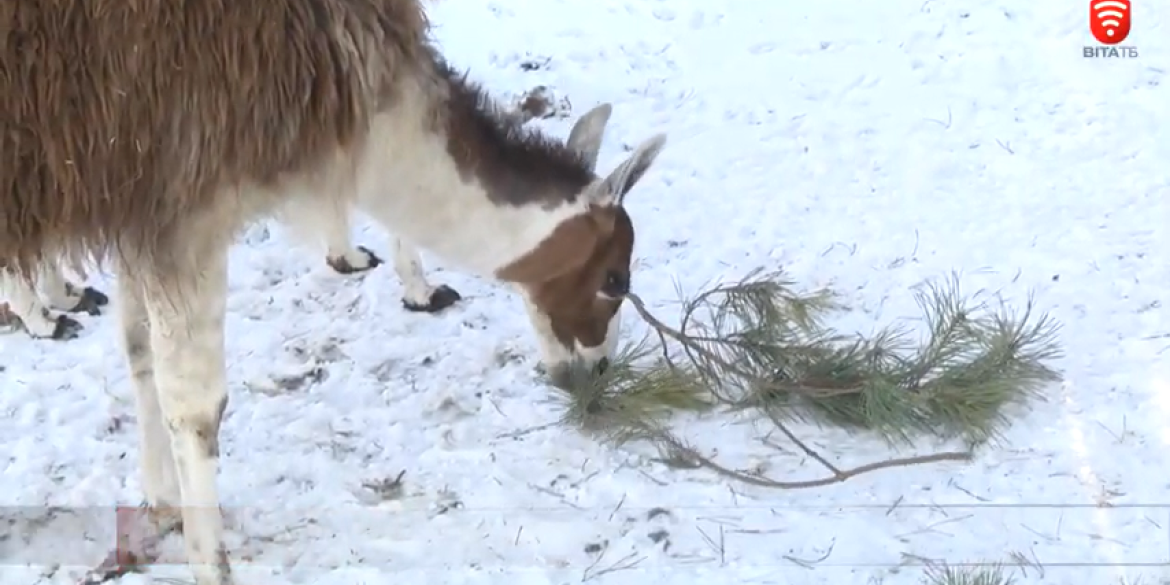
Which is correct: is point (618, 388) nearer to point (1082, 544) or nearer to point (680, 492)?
point (680, 492)

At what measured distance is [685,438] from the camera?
3.53 meters

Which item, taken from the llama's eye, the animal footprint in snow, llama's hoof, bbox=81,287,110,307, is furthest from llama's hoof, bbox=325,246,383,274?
the llama's eye

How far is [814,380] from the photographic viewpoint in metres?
3.50

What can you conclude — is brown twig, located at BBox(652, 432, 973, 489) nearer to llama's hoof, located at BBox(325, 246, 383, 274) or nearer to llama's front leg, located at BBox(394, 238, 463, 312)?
llama's front leg, located at BBox(394, 238, 463, 312)

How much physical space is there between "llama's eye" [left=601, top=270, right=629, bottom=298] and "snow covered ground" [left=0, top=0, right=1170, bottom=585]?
53 centimetres

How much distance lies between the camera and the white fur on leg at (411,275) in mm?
4238

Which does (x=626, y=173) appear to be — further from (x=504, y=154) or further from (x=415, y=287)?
(x=415, y=287)

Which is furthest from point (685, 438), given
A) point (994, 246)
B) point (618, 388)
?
point (994, 246)

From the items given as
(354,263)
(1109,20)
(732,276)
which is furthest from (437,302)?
(1109,20)

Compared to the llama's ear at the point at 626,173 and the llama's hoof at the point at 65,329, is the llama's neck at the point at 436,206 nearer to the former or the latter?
the llama's ear at the point at 626,173

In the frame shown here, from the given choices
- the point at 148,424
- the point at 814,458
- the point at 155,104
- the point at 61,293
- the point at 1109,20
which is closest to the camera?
the point at 155,104

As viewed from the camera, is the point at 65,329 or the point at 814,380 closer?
the point at 814,380

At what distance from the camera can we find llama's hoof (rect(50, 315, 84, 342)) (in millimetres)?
4023

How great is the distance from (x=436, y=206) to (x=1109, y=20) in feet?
14.7
